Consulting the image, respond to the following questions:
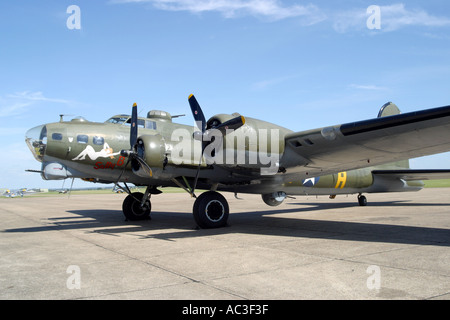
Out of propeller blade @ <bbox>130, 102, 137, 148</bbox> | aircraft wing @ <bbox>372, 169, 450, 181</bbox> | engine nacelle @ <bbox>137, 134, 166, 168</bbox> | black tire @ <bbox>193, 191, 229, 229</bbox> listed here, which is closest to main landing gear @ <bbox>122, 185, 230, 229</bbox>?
black tire @ <bbox>193, 191, 229, 229</bbox>

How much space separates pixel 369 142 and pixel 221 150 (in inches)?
161

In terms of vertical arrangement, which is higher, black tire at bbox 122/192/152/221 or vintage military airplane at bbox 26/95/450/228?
vintage military airplane at bbox 26/95/450/228

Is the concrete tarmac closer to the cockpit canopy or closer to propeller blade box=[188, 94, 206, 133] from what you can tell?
propeller blade box=[188, 94, 206, 133]

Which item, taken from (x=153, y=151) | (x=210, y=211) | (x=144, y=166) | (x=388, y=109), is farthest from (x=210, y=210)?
(x=388, y=109)

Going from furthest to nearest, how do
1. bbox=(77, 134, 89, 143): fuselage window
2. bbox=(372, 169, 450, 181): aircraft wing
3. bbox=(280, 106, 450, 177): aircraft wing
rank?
1. bbox=(372, 169, 450, 181): aircraft wing
2. bbox=(77, 134, 89, 143): fuselage window
3. bbox=(280, 106, 450, 177): aircraft wing

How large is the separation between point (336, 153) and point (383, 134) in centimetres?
174

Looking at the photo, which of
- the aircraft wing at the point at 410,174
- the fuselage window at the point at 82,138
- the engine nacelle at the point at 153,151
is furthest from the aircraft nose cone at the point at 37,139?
the aircraft wing at the point at 410,174

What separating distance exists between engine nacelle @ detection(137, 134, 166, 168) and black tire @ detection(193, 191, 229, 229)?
5.71 ft

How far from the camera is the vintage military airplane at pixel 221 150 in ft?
29.6

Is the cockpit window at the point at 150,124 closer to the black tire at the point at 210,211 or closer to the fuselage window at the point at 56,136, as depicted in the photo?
the fuselage window at the point at 56,136

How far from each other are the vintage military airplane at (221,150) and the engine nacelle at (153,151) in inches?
1.2

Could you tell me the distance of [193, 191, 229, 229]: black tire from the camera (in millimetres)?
10906

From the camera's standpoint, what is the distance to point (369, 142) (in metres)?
9.23

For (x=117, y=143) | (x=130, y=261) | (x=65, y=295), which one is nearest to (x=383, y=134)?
(x=130, y=261)
